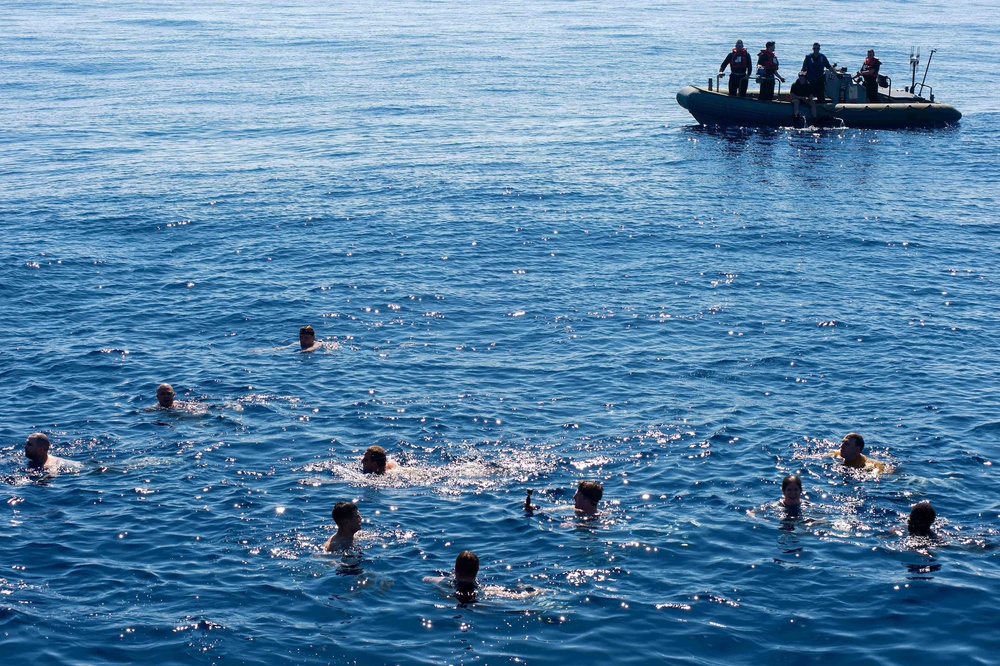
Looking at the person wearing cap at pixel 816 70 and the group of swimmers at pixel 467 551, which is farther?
the person wearing cap at pixel 816 70

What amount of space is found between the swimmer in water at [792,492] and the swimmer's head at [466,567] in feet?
20.4

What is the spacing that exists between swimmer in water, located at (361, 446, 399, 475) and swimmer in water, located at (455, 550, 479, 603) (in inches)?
168

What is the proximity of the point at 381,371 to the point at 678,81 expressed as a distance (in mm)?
45568

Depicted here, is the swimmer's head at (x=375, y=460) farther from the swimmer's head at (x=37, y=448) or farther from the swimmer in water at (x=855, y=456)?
the swimmer in water at (x=855, y=456)

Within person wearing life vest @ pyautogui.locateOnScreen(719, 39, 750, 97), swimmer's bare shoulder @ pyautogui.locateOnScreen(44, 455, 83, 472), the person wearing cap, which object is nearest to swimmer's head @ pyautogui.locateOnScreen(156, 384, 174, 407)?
swimmer's bare shoulder @ pyautogui.locateOnScreen(44, 455, 83, 472)

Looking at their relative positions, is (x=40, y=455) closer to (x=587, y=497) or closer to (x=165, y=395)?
(x=165, y=395)

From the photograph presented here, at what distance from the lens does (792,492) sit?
19.6 m

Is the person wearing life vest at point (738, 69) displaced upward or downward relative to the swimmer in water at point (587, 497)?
upward

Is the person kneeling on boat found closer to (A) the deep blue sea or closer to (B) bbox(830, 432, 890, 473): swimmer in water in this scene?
(A) the deep blue sea

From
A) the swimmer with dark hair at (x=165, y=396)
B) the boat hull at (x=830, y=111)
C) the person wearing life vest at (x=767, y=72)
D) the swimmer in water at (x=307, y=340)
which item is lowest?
the swimmer with dark hair at (x=165, y=396)

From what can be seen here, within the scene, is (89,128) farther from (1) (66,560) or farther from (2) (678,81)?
(1) (66,560)

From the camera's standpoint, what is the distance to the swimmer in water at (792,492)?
19516 millimetres

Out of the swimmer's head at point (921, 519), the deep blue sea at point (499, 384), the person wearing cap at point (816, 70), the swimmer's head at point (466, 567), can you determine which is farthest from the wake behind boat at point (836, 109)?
the swimmer's head at point (466, 567)

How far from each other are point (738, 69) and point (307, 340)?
33.4 meters
